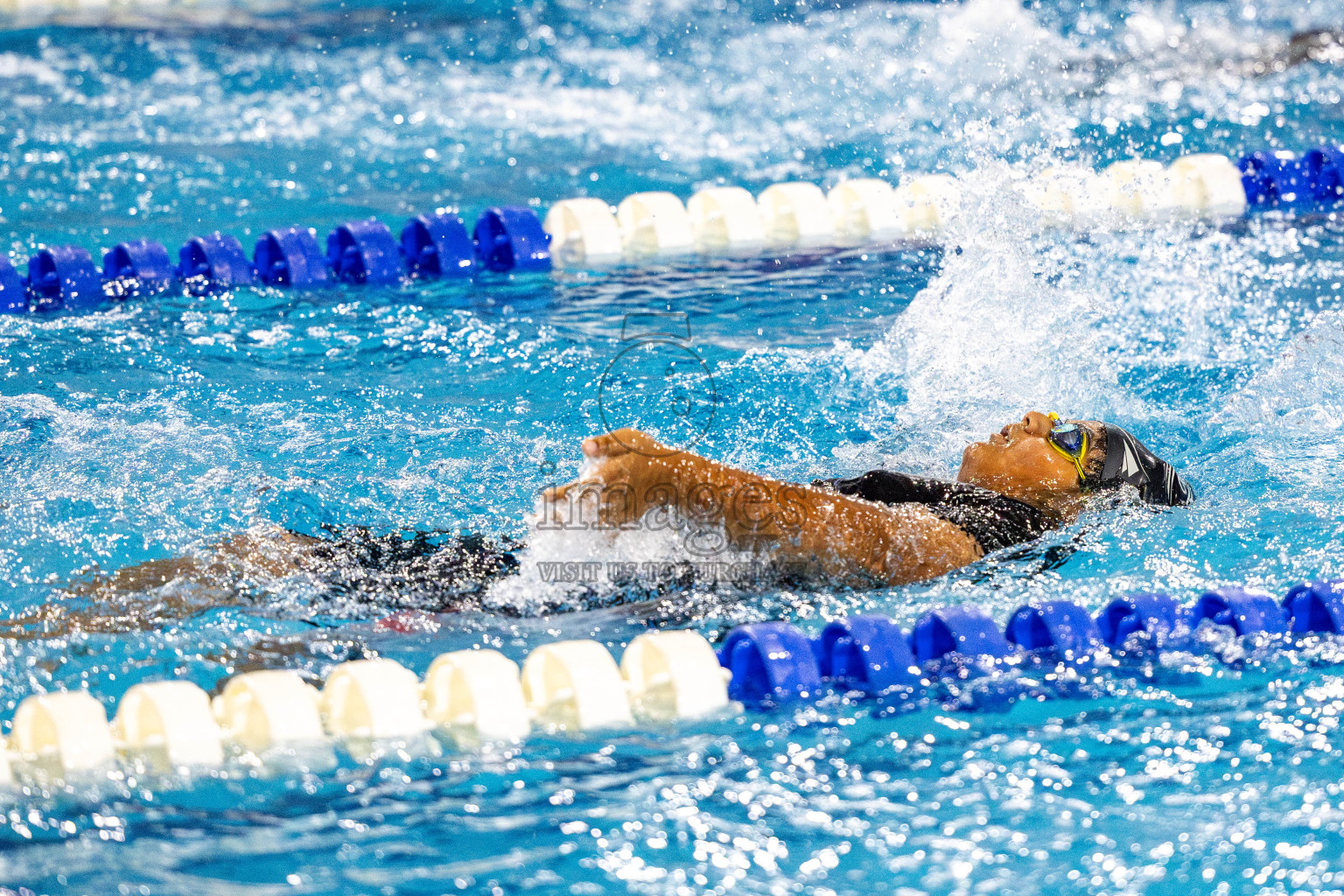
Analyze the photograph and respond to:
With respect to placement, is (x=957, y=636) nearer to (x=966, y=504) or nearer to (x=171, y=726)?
(x=966, y=504)

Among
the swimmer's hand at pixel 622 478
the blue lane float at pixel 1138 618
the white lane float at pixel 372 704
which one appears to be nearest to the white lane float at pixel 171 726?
the white lane float at pixel 372 704

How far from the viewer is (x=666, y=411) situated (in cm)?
367

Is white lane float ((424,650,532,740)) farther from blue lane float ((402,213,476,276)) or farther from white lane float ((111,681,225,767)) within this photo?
blue lane float ((402,213,476,276))

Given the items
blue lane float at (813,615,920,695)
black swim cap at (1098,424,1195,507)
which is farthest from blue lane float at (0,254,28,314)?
black swim cap at (1098,424,1195,507)

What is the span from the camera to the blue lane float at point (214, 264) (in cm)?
450

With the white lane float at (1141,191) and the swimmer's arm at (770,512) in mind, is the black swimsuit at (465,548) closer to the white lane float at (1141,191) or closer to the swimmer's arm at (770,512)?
the swimmer's arm at (770,512)

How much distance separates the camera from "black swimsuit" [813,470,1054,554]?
257cm

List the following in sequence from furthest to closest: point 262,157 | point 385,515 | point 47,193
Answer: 1. point 262,157
2. point 47,193
3. point 385,515

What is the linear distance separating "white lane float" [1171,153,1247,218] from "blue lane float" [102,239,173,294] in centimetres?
395

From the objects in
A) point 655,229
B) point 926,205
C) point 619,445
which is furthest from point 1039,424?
point 926,205

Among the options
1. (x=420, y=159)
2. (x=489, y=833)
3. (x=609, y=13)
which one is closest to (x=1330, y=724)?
(x=489, y=833)

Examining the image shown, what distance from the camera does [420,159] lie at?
625 centimetres

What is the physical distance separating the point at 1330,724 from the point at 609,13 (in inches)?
288

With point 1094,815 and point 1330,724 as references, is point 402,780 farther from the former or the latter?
point 1330,724
